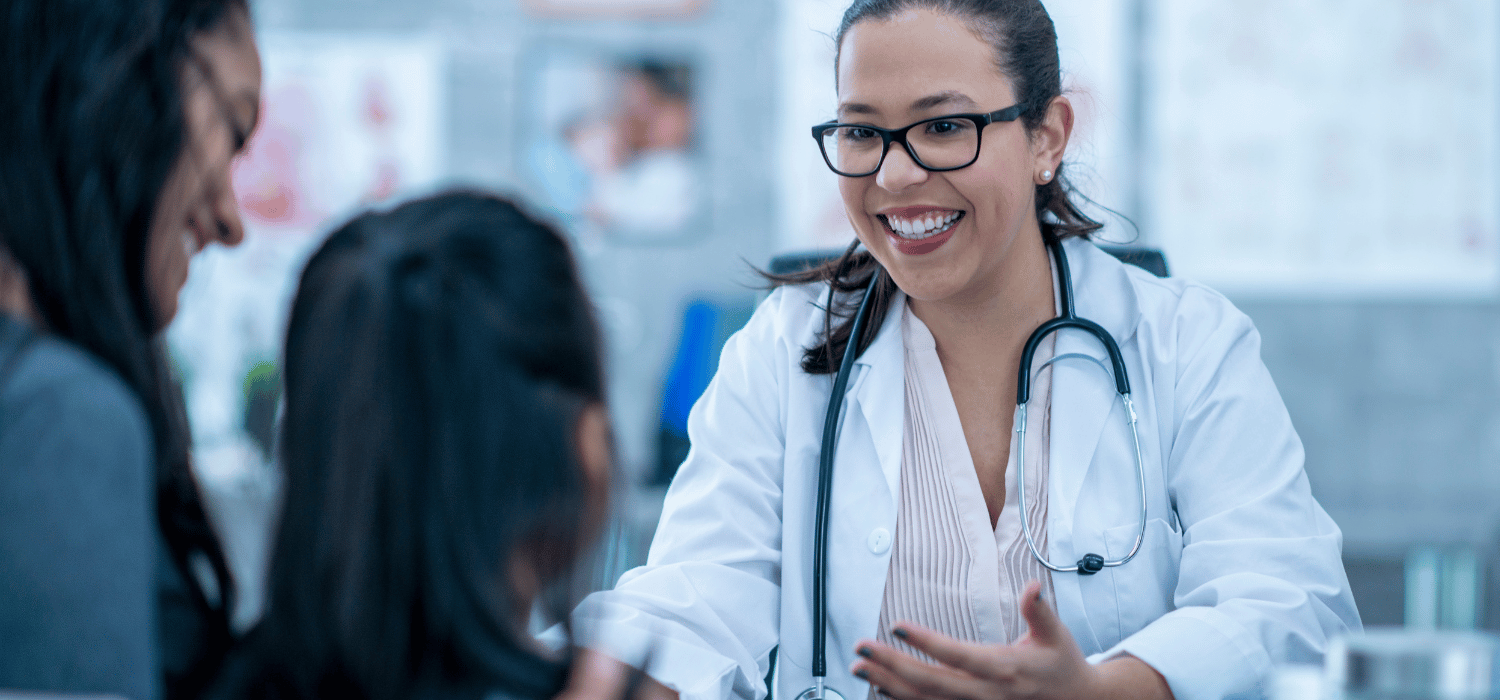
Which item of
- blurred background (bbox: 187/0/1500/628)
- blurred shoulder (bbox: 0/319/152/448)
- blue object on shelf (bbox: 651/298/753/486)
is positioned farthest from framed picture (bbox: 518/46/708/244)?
blurred shoulder (bbox: 0/319/152/448)

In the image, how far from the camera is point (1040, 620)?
89 centimetres

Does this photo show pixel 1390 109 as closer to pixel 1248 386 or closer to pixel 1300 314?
pixel 1300 314

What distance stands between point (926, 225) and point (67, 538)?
2.89ft

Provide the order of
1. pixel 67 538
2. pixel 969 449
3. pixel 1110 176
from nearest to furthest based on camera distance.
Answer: pixel 67 538 → pixel 969 449 → pixel 1110 176

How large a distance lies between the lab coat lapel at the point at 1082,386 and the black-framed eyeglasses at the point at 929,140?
24 centimetres

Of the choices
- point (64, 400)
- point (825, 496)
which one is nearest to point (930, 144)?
point (825, 496)

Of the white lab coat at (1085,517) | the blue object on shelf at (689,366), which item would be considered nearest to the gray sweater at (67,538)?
the white lab coat at (1085,517)

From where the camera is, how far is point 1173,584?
117cm

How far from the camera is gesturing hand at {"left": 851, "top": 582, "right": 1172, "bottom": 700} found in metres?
0.87

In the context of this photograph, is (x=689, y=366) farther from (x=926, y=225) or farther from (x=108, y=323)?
(x=108, y=323)

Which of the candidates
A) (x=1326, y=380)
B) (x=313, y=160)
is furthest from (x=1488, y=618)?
(x=313, y=160)

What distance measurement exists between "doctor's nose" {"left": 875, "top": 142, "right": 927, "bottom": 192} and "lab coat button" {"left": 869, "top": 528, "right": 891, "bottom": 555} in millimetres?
365

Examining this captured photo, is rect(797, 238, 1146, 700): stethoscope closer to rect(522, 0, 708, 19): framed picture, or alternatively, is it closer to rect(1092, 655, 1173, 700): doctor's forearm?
rect(1092, 655, 1173, 700): doctor's forearm

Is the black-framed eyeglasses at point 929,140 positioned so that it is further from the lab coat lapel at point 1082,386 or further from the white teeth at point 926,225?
the lab coat lapel at point 1082,386
